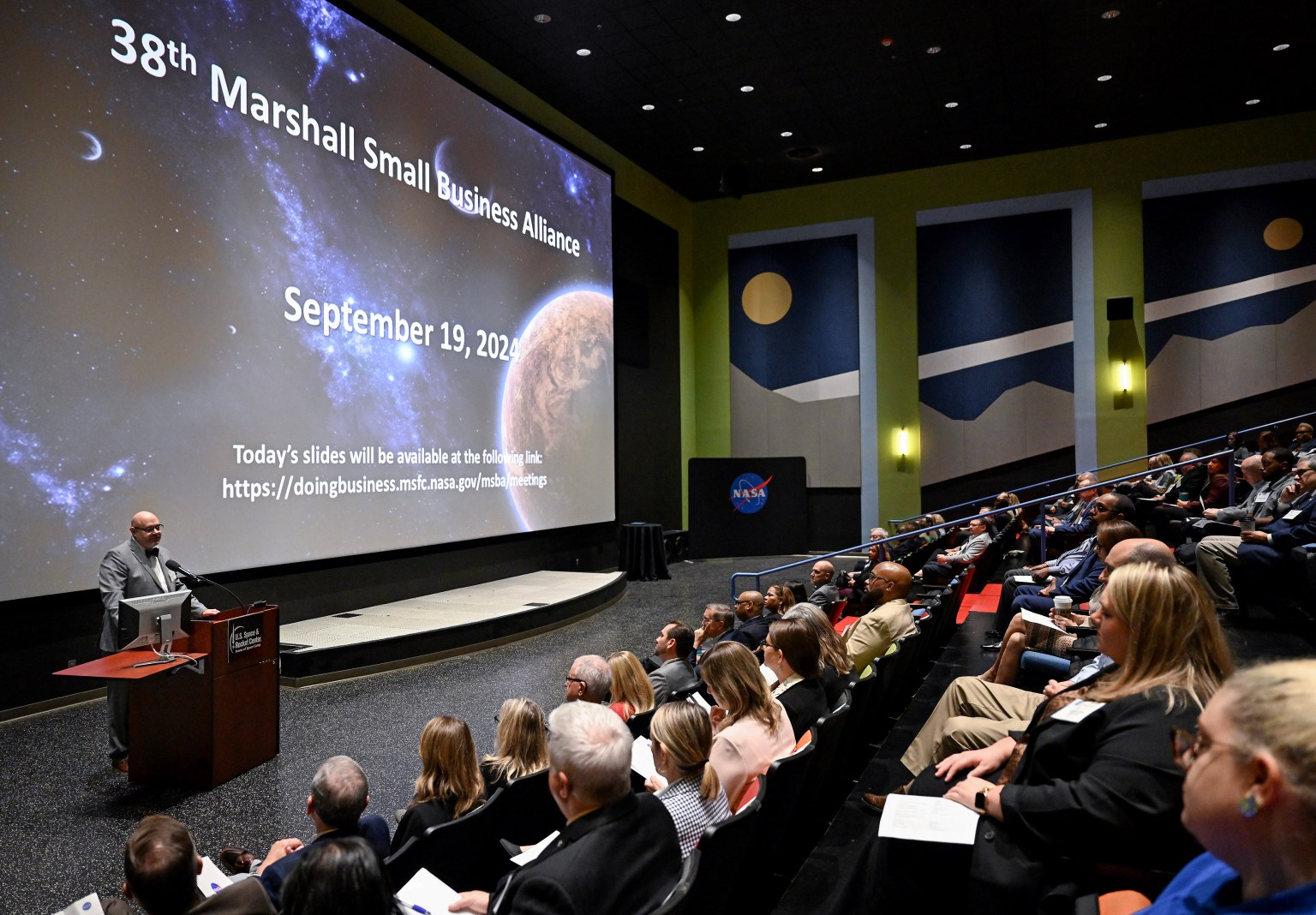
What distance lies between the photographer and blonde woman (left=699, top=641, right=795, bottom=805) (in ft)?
8.48

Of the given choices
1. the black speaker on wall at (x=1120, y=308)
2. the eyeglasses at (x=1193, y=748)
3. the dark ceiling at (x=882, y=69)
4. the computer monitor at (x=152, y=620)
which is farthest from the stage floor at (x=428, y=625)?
the black speaker on wall at (x=1120, y=308)

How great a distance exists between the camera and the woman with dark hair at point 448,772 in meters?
2.40

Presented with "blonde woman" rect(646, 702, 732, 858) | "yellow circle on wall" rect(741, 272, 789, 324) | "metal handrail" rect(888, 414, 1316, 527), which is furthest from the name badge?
"yellow circle on wall" rect(741, 272, 789, 324)

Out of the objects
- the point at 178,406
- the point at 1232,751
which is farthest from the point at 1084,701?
the point at 178,406

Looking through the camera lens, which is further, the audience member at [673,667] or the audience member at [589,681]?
the audience member at [673,667]

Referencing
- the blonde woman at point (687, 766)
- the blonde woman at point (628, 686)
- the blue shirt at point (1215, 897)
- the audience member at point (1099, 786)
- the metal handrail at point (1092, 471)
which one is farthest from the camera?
the metal handrail at point (1092, 471)

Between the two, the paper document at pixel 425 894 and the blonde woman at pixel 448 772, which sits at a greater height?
the blonde woman at pixel 448 772

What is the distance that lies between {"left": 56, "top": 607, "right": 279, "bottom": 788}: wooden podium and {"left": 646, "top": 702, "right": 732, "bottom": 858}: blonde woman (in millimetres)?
2528

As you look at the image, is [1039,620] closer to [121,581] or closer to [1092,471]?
[121,581]

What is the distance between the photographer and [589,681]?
3254 millimetres

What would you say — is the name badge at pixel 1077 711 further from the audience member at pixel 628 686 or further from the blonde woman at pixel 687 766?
the audience member at pixel 628 686

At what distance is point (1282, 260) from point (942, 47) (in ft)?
18.8

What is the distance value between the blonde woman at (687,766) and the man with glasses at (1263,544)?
3.90 metres

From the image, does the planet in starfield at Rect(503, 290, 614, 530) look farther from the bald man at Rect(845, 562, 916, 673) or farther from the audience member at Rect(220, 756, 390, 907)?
the audience member at Rect(220, 756, 390, 907)
